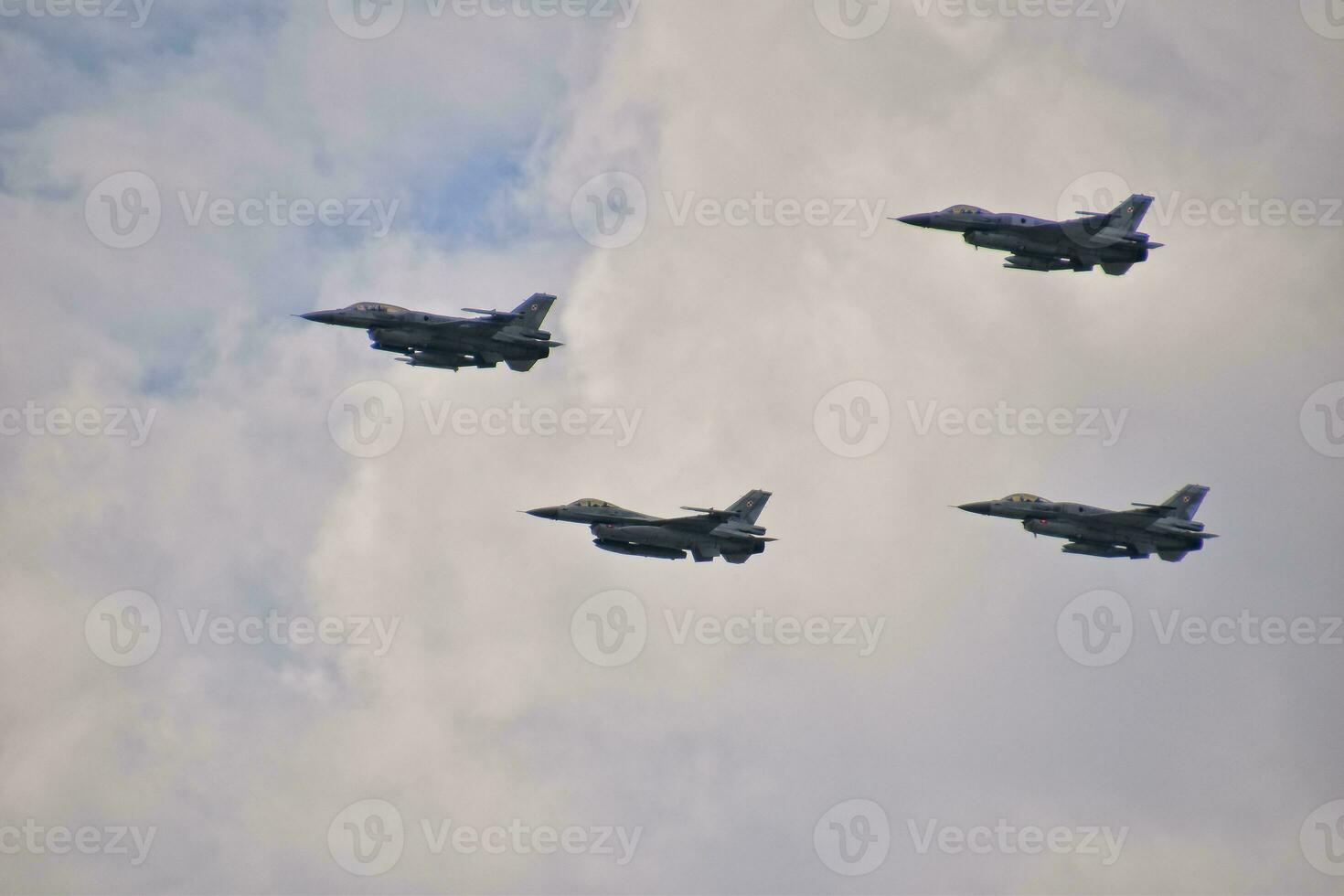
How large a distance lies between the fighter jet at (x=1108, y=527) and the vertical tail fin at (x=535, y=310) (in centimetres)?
3205

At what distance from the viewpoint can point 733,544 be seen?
114m

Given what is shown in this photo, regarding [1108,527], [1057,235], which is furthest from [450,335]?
[1108,527]

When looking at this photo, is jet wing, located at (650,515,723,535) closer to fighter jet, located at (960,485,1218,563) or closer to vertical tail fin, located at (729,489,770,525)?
vertical tail fin, located at (729,489,770,525)

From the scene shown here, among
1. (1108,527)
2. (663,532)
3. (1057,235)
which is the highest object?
(1057,235)

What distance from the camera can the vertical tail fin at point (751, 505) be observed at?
117188 millimetres

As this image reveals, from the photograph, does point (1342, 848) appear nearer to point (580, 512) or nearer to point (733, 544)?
point (733, 544)

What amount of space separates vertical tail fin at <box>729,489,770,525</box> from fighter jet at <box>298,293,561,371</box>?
53.4 feet

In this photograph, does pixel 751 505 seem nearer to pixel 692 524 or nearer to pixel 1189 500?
pixel 692 524

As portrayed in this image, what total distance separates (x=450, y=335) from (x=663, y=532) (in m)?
19.5

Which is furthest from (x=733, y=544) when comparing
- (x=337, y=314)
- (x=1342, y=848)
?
(x=1342, y=848)

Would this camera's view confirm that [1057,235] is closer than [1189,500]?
Yes

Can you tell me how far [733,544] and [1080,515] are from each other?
24.1 metres

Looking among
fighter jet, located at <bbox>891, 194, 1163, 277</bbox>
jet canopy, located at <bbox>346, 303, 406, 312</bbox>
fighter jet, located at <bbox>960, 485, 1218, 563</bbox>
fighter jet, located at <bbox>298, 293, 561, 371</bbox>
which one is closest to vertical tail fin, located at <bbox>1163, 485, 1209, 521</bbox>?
fighter jet, located at <bbox>960, 485, 1218, 563</bbox>

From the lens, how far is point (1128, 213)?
377 ft
